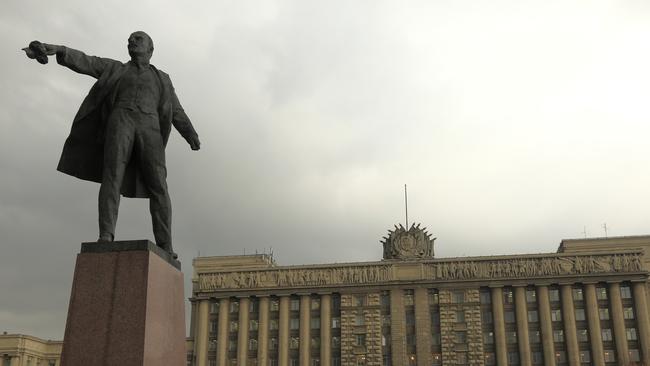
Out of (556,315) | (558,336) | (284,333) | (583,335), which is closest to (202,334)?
(284,333)

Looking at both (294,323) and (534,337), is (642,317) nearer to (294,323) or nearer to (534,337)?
(534,337)

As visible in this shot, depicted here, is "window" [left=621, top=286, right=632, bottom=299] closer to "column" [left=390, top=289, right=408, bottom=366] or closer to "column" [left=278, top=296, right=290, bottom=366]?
"column" [left=390, top=289, right=408, bottom=366]

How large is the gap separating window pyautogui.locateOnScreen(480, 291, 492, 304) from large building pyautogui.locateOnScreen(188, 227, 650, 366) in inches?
4.5

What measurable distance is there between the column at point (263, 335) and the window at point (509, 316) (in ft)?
83.7

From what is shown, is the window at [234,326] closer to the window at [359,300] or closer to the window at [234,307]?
the window at [234,307]

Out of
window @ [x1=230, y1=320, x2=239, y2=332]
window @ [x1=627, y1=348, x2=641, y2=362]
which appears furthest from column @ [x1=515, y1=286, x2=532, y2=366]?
window @ [x1=230, y1=320, x2=239, y2=332]

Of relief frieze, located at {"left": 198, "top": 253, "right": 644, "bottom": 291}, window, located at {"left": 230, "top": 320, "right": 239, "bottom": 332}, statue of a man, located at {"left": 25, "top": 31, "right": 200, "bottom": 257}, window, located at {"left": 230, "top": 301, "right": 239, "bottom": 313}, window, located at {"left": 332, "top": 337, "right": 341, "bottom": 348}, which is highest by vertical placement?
relief frieze, located at {"left": 198, "top": 253, "right": 644, "bottom": 291}

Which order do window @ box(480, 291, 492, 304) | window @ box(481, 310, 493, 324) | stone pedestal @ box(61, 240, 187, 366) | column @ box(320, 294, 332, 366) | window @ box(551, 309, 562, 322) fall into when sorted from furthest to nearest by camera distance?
window @ box(480, 291, 492, 304), column @ box(320, 294, 332, 366), window @ box(481, 310, 493, 324), window @ box(551, 309, 562, 322), stone pedestal @ box(61, 240, 187, 366)

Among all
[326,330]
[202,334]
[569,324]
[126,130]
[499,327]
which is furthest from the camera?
[202,334]

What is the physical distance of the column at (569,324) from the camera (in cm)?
6412

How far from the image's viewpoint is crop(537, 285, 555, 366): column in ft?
211

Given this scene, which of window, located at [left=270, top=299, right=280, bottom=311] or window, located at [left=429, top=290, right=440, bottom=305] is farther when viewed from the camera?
window, located at [left=270, top=299, right=280, bottom=311]

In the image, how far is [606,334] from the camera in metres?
65.2

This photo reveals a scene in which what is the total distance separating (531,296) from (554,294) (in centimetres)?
235
